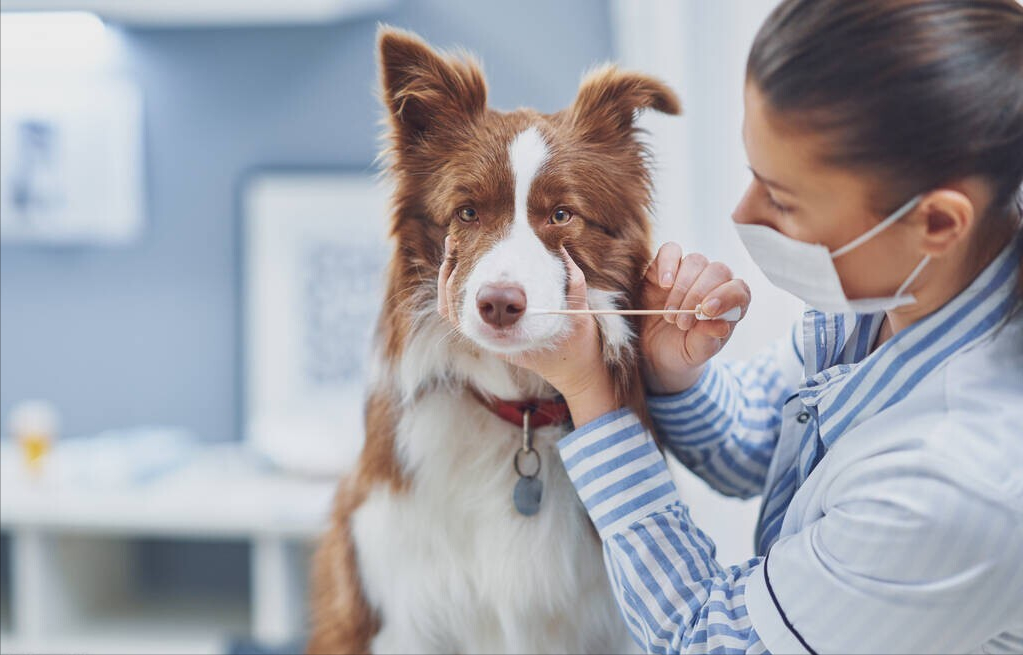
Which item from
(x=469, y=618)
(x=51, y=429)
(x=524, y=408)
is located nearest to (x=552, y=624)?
(x=469, y=618)

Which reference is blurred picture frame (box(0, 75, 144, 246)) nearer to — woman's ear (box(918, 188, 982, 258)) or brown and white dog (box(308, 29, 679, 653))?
brown and white dog (box(308, 29, 679, 653))

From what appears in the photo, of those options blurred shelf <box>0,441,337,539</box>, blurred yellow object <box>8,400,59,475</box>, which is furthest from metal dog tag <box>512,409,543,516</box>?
blurred yellow object <box>8,400,59,475</box>

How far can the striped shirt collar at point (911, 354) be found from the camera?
2.79 feet

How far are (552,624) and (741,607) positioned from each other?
31 centimetres

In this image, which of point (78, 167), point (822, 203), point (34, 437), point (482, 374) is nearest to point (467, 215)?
point (482, 374)

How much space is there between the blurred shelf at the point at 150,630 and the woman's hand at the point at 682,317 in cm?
188

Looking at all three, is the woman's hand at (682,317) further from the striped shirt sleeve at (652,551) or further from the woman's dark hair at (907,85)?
the woman's dark hair at (907,85)

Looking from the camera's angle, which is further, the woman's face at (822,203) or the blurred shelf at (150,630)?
the blurred shelf at (150,630)

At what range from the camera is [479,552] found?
1131mm

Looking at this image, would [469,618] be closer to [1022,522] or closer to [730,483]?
[730,483]

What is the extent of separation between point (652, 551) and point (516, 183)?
0.41m

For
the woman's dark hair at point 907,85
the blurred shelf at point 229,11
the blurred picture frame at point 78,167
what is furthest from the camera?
the blurred picture frame at point 78,167

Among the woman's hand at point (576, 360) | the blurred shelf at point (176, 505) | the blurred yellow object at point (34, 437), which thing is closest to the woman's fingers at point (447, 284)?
the woman's hand at point (576, 360)

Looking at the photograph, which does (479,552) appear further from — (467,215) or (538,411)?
(467,215)
